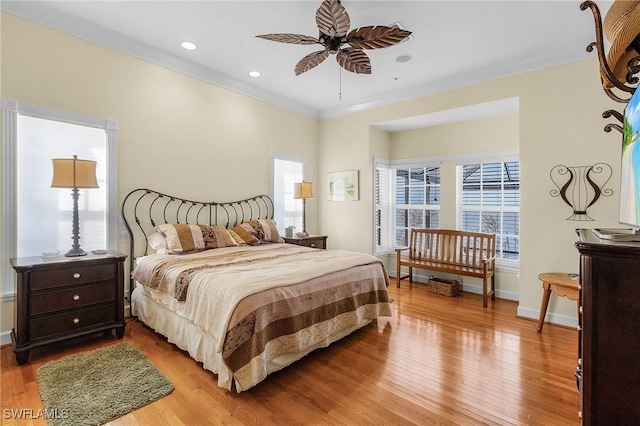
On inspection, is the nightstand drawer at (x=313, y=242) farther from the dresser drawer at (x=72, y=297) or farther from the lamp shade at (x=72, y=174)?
the lamp shade at (x=72, y=174)

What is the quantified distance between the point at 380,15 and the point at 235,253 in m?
2.74

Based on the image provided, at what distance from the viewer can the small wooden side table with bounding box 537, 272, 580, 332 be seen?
284cm

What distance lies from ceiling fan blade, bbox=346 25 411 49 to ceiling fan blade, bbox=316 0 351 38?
0.09m

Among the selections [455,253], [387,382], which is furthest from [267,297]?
[455,253]

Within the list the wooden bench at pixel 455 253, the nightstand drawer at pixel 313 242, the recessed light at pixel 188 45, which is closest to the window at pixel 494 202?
the wooden bench at pixel 455 253

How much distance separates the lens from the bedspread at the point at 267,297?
6.61 ft

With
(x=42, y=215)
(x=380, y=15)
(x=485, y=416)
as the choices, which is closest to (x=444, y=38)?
(x=380, y=15)

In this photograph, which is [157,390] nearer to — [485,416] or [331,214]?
[485,416]

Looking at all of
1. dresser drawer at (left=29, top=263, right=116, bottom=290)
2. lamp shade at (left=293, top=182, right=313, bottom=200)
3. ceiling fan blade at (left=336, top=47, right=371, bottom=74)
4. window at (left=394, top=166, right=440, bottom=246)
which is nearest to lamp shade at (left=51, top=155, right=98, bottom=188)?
dresser drawer at (left=29, top=263, right=116, bottom=290)

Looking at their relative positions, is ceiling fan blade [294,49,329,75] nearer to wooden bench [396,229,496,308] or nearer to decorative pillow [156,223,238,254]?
decorative pillow [156,223,238,254]

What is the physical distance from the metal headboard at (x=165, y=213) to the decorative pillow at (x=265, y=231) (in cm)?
34

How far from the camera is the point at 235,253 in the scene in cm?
336

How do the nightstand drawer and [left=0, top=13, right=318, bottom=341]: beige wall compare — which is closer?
[left=0, top=13, right=318, bottom=341]: beige wall

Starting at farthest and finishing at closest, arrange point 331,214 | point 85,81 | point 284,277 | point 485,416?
point 331,214, point 85,81, point 284,277, point 485,416
